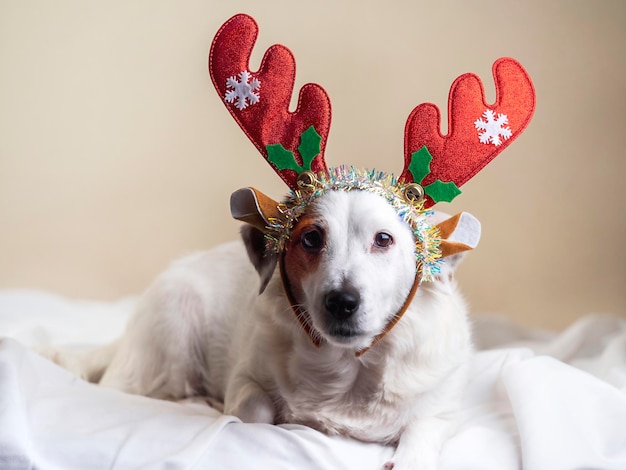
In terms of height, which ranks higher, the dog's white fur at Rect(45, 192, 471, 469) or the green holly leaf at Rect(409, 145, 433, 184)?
the green holly leaf at Rect(409, 145, 433, 184)

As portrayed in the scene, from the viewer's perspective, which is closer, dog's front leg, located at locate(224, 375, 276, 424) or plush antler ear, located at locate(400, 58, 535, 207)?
plush antler ear, located at locate(400, 58, 535, 207)

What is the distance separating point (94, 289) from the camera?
3.58m

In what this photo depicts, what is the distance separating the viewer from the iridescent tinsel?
1646 millimetres

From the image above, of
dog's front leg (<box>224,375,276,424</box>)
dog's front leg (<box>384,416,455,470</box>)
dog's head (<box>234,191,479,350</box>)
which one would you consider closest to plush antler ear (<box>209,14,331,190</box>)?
dog's head (<box>234,191,479,350</box>)

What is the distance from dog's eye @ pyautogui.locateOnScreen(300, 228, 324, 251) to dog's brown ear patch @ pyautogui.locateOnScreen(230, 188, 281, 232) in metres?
0.10

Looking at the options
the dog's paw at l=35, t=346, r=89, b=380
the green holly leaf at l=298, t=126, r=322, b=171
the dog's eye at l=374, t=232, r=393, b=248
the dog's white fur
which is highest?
the green holly leaf at l=298, t=126, r=322, b=171

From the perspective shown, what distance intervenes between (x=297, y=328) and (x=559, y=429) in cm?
67

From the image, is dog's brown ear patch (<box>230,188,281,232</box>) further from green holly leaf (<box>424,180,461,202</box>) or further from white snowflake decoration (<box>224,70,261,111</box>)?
green holly leaf (<box>424,180,461,202</box>)

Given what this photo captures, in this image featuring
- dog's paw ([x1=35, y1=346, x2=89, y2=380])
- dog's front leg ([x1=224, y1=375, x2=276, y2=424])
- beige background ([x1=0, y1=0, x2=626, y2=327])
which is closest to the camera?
dog's front leg ([x1=224, y1=375, x2=276, y2=424])

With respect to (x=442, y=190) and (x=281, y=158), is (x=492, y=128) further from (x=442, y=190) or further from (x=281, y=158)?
(x=281, y=158)

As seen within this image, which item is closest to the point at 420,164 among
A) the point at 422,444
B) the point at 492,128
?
the point at 492,128

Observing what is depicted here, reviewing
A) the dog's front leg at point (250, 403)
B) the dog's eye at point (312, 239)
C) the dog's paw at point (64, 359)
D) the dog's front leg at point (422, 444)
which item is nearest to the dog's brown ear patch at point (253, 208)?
the dog's eye at point (312, 239)

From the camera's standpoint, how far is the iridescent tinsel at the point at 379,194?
1646 millimetres

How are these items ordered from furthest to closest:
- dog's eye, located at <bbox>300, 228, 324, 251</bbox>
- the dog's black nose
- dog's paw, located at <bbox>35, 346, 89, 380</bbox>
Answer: dog's paw, located at <bbox>35, 346, 89, 380</bbox>
dog's eye, located at <bbox>300, 228, 324, 251</bbox>
the dog's black nose
